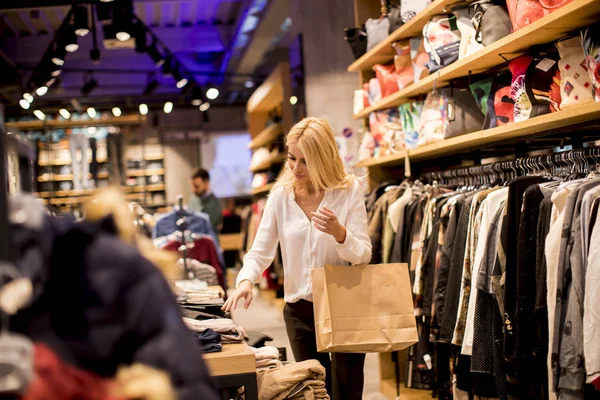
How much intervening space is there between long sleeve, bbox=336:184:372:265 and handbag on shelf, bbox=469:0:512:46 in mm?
963

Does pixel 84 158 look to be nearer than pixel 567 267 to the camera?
No

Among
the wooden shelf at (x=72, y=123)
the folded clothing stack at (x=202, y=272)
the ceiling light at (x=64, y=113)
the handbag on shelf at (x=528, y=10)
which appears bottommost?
the folded clothing stack at (x=202, y=272)

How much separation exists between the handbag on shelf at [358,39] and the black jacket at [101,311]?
14.2ft

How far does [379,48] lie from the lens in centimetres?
484

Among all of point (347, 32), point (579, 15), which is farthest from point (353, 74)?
point (579, 15)

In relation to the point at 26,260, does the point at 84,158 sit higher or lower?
higher

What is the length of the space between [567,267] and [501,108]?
1114mm

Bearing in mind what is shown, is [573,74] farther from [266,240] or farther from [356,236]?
[266,240]

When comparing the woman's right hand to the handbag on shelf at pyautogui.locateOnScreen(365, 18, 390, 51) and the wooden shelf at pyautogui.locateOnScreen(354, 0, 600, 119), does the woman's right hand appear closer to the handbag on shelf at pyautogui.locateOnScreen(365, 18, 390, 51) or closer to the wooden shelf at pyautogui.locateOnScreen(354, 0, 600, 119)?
the wooden shelf at pyautogui.locateOnScreen(354, 0, 600, 119)

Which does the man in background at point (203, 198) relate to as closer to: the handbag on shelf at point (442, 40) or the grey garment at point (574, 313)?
the handbag on shelf at point (442, 40)

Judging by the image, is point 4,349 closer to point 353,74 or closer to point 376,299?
→ point 376,299

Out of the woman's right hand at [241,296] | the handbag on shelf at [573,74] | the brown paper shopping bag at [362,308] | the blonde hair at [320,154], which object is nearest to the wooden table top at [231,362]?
the woman's right hand at [241,296]

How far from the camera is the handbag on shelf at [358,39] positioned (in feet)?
17.2

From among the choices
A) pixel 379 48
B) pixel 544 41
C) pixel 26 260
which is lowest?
pixel 26 260
